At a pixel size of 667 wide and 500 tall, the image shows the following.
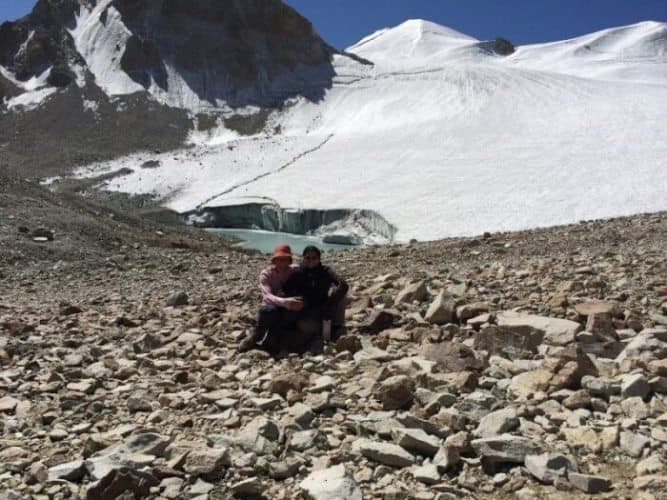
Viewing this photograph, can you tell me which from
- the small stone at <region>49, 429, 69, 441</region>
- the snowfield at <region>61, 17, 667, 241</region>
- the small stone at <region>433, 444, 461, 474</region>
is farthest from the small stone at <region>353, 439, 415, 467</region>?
the snowfield at <region>61, 17, 667, 241</region>

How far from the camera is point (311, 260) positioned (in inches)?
243

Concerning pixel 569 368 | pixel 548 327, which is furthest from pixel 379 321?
pixel 569 368

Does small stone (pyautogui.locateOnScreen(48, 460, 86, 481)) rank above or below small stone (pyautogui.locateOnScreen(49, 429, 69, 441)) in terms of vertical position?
above

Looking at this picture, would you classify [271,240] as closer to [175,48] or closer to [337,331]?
[337,331]

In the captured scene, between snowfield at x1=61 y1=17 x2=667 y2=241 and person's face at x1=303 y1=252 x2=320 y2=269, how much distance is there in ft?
73.2

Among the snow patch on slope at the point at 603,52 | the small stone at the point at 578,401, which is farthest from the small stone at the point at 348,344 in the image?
the snow patch on slope at the point at 603,52

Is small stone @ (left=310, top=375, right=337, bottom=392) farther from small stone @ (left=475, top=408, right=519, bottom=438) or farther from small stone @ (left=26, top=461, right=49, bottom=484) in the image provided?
small stone @ (left=26, top=461, right=49, bottom=484)

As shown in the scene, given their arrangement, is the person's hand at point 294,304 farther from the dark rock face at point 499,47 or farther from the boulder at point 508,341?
the dark rock face at point 499,47

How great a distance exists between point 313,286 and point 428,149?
40.0m

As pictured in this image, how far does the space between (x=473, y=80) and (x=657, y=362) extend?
65514 mm

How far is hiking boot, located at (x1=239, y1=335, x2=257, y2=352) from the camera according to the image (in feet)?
19.2

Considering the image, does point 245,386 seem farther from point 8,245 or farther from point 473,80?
point 473,80

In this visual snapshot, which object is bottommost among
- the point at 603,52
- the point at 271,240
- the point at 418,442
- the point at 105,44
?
the point at 271,240

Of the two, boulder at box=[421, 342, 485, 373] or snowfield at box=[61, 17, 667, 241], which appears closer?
boulder at box=[421, 342, 485, 373]
